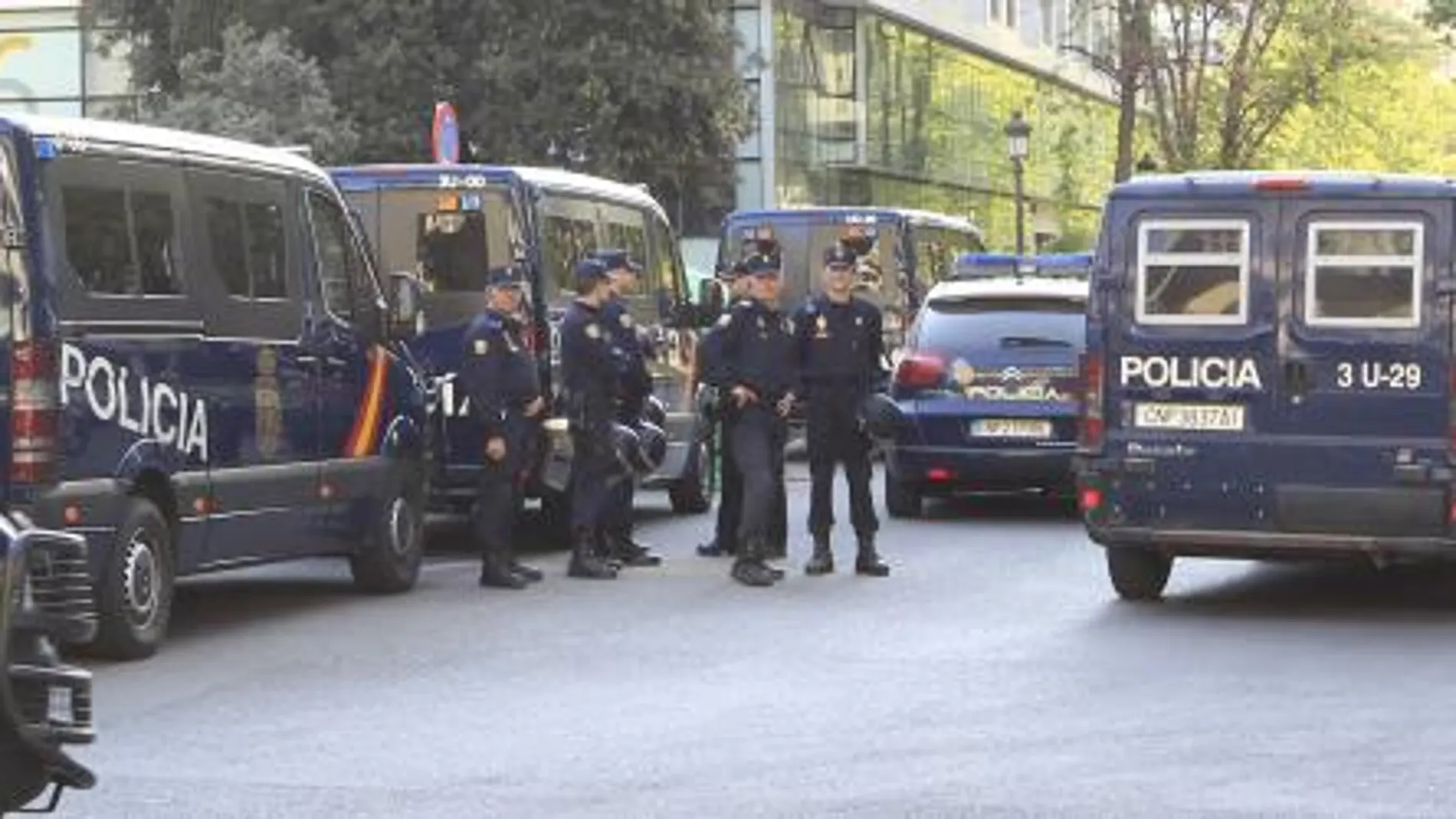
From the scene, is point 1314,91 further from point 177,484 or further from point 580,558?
Result: point 177,484

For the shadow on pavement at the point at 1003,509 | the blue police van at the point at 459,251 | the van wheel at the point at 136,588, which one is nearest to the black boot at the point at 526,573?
the blue police van at the point at 459,251

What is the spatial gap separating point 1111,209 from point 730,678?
3435mm

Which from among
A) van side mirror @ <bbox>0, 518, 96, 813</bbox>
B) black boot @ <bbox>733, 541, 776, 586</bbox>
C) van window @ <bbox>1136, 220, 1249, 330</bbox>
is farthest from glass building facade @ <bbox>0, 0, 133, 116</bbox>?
van side mirror @ <bbox>0, 518, 96, 813</bbox>

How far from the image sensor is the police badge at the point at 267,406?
10.9 metres

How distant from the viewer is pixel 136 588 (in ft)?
32.5

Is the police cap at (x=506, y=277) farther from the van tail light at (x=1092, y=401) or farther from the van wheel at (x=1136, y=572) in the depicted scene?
the van wheel at (x=1136, y=572)

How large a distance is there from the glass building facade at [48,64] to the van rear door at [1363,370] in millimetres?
32603

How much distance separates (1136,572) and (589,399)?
3147 millimetres

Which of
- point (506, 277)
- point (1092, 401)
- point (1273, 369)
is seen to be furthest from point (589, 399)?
point (1273, 369)

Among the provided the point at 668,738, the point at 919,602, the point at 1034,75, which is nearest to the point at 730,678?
the point at 668,738

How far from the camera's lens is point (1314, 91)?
44.5 metres

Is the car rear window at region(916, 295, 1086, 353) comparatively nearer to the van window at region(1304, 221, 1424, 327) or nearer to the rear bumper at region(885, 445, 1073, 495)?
the rear bumper at region(885, 445, 1073, 495)

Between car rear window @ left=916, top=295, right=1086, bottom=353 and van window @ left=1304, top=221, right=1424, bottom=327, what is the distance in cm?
481

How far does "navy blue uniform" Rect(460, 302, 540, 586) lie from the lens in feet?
41.4
